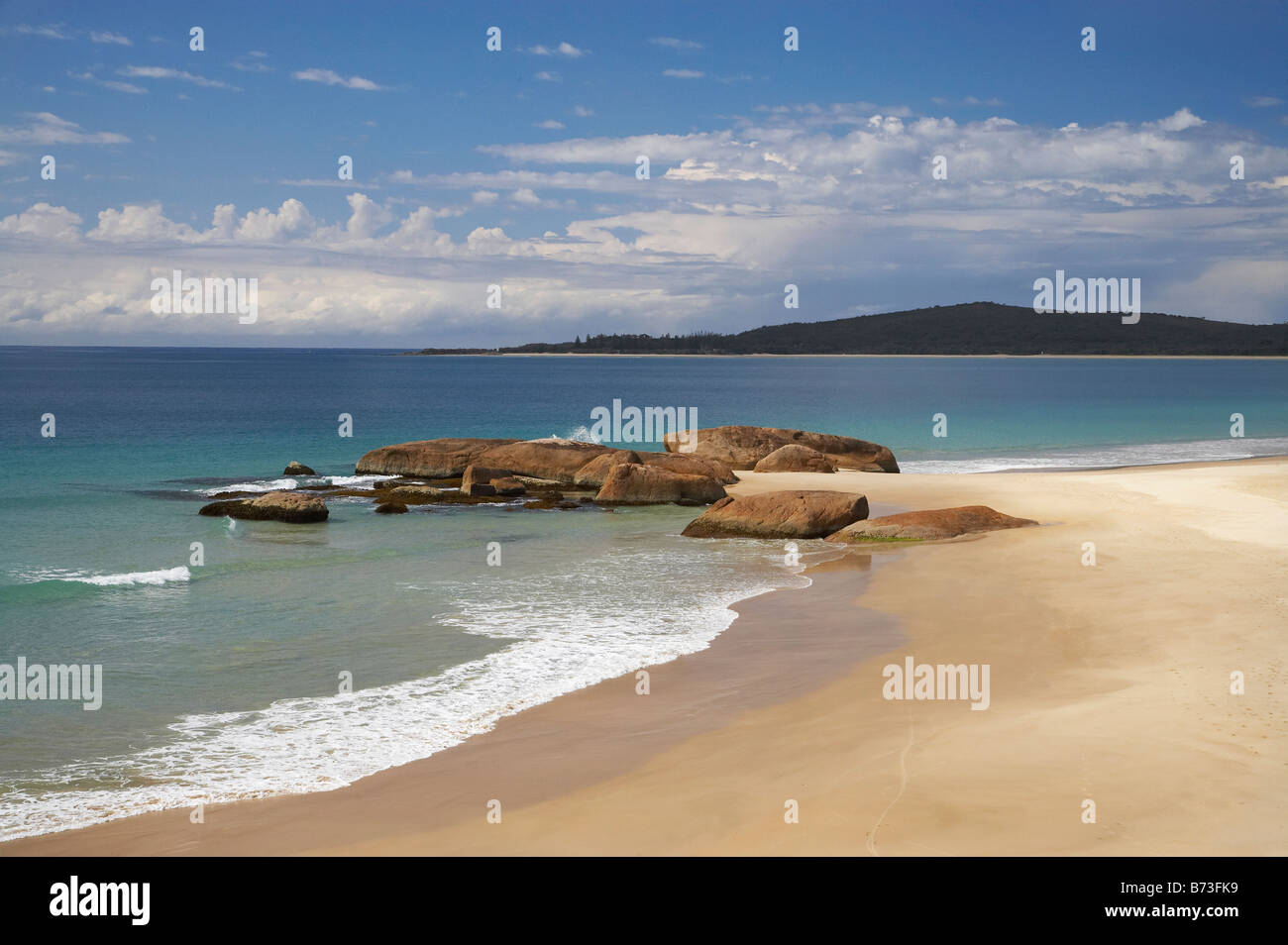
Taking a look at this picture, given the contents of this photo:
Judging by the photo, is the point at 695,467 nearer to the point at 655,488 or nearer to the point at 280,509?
the point at 655,488

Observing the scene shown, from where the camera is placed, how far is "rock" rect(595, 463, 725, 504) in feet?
81.5

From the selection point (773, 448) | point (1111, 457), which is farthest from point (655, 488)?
point (1111, 457)

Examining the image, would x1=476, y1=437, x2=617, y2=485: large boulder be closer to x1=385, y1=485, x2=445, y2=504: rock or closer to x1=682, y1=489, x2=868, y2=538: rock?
x1=385, y1=485, x2=445, y2=504: rock

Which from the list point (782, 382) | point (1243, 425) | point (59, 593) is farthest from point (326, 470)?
point (782, 382)

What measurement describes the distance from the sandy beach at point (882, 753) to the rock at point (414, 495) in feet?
43.5

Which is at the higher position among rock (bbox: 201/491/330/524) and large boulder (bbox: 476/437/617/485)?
large boulder (bbox: 476/437/617/485)

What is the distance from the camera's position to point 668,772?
7.67 metres

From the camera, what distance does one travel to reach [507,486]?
85.8 feet

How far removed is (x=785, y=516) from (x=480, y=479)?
963 centimetres

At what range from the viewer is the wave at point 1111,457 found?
3581cm

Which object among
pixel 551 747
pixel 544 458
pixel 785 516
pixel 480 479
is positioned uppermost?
pixel 544 458

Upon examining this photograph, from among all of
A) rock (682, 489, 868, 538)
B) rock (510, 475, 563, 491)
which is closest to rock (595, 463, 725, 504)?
rock (510, 475, 563, 491)

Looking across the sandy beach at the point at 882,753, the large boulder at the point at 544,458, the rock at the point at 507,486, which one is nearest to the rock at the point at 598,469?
the large boulder at the point at 544,458

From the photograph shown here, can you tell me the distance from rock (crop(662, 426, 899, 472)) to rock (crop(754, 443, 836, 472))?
2.22 feet
